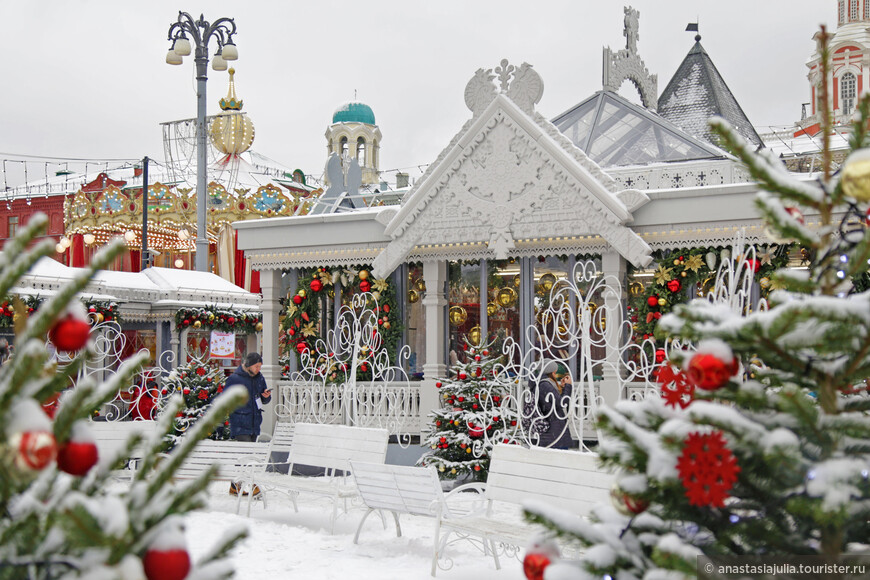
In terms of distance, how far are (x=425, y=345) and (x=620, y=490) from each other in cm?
1062

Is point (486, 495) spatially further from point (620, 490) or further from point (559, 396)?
point (620, 490)

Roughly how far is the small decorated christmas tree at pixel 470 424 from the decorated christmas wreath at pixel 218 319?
24.2ft

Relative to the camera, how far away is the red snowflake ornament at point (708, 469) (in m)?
2.43

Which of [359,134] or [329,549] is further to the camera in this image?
[359,134]

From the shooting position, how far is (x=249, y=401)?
34.4 ft

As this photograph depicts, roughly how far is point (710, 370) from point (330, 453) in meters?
7.21

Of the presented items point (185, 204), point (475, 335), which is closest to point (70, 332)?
point (475, 335)

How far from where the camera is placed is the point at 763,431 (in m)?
2.45

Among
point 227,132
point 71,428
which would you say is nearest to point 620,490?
point 71,428

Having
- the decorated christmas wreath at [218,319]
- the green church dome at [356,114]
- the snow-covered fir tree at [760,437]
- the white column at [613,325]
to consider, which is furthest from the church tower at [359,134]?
the snow-covered fir tree at [760,437]

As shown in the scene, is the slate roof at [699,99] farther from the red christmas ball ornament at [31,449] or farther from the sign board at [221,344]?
the red christmas ball ornament at [31,449]

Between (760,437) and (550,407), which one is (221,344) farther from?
(760,437)

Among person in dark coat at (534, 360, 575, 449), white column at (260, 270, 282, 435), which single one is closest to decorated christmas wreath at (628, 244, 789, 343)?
person in dark coat at (534, 360, 575, 449)

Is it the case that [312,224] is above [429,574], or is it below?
above
